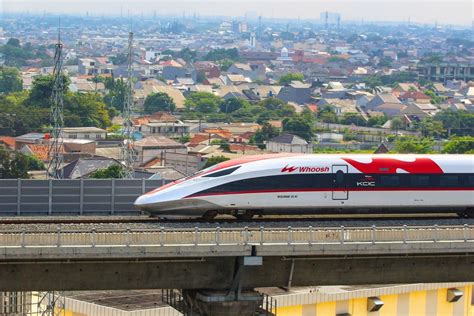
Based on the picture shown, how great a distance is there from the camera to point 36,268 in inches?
903

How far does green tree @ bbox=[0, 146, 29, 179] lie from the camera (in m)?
69.2

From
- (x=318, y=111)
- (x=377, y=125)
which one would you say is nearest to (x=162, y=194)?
(x=377, y=125)

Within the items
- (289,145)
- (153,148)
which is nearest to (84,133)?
(153,148)

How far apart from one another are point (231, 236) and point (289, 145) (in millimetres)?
66523

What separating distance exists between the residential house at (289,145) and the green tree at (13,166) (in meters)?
22.1

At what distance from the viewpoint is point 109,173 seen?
63969 millimetres

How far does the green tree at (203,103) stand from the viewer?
128 m

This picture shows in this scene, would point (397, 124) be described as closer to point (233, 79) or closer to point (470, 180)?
point (233, 79)

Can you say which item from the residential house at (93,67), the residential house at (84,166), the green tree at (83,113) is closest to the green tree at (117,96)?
the green tree at (83,113)

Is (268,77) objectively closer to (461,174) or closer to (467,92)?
(467,92)

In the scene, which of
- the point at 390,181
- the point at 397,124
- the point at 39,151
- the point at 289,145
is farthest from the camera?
the point at 397,124

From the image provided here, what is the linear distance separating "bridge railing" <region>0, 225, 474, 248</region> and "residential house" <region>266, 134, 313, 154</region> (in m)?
63.9

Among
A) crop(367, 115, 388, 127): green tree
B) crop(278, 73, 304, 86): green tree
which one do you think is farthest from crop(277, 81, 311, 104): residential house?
crop(367, 115, 388, 127): green tree

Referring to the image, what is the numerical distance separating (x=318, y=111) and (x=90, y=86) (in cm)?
2739
